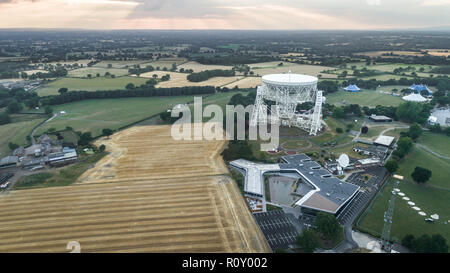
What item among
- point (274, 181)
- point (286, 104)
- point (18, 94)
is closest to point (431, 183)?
point (274, 181)

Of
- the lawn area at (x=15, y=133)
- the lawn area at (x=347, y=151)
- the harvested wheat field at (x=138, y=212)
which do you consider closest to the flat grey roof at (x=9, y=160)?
the lawn area at (x=15, y=133)

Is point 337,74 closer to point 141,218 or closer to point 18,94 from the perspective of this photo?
point 141,218

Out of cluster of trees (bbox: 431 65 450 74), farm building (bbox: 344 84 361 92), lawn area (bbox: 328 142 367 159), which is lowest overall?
lawn area (bbox: 328 142 367 159)

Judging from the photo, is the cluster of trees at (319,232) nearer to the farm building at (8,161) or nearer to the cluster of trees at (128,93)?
the farm building at (8,161)

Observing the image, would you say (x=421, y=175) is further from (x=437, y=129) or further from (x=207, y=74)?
(x=207, y=74)

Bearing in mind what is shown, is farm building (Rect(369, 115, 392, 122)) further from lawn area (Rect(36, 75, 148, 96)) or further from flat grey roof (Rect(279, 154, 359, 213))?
lawn area (Rect(36, 75, 148, 96))

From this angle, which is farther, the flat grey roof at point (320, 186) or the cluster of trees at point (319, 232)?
the flat grey roof at point (320, 186)

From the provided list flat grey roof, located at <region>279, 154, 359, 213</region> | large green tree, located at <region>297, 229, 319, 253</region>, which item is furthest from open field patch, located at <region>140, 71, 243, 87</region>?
large green tree, located at <region>297, 229, 319, 253</region>
